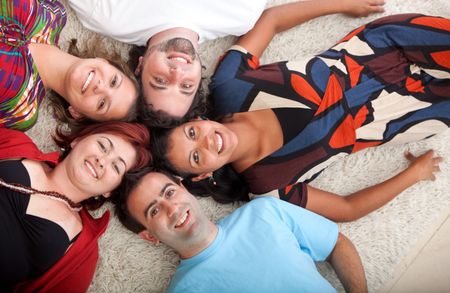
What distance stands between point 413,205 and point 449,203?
0.14m

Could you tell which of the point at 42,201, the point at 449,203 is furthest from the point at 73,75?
A: the point at 449,203

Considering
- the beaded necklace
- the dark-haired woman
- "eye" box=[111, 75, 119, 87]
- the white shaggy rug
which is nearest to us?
the beaded necklace

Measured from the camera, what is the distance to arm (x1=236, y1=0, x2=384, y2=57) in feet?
4.94

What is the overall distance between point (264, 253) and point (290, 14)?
901 millimetres

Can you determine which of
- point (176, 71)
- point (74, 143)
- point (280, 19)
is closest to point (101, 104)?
point (74, 143)

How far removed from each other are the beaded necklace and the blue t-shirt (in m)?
0.41

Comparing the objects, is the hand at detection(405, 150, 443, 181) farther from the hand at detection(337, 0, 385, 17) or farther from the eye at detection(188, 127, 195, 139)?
the eye at detection(188, 127, 195, 139)

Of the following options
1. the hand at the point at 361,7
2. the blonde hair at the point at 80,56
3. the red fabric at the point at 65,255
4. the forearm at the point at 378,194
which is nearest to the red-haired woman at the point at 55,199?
the red fabric at the point at 65,255

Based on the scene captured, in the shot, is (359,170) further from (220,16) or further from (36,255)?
(36,255)

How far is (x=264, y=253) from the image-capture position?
131 cm

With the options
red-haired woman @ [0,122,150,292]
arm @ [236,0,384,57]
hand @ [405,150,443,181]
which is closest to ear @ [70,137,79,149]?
A: red-haired woman @ [0,122,150,292]

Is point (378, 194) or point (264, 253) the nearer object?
point (264, 253)

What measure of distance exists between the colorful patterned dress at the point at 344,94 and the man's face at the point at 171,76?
16 centimetres

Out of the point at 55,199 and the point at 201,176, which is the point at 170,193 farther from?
the point at 55,199
